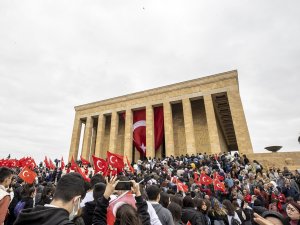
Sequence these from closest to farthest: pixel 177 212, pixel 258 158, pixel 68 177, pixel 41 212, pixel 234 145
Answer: pixel 41 212
pixel 68 177
pixel 177 212
pixel 258 158
pixel 234 145

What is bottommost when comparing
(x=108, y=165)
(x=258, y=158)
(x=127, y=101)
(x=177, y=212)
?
(x=177, y=212)

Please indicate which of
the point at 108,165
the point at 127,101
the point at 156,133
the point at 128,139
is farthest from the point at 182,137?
the point at 108,165

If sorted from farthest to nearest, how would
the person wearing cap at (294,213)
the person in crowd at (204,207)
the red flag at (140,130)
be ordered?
1. the red flag at (140,130)
2. the person in crowd at (204,207)
3. the person wearing cap at (294,213)

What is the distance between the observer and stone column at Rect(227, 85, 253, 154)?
63.4 ft

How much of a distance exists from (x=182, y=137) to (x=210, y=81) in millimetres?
7011

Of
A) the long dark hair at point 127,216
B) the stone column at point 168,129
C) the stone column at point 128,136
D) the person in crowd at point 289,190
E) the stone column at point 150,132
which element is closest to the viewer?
the long dark hair at point 127,216

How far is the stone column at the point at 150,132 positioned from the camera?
23.1 metres

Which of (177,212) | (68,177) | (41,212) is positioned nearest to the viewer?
(41,212)

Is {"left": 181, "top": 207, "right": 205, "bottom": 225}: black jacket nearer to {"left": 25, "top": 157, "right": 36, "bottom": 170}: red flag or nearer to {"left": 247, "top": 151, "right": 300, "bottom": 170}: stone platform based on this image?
{"left": 25, "top": 157, "right": 36, "bottom": 170}: red flag

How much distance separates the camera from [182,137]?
80.2ft

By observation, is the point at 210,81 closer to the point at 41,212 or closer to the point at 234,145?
the point at 234,145

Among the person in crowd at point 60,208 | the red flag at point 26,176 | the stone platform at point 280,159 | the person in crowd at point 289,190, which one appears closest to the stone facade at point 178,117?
the stone platform at point 280,159

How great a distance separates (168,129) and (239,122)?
7.31 metres

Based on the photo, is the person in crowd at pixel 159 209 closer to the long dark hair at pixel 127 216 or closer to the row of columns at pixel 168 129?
the long dark hair at pixel 127 216
